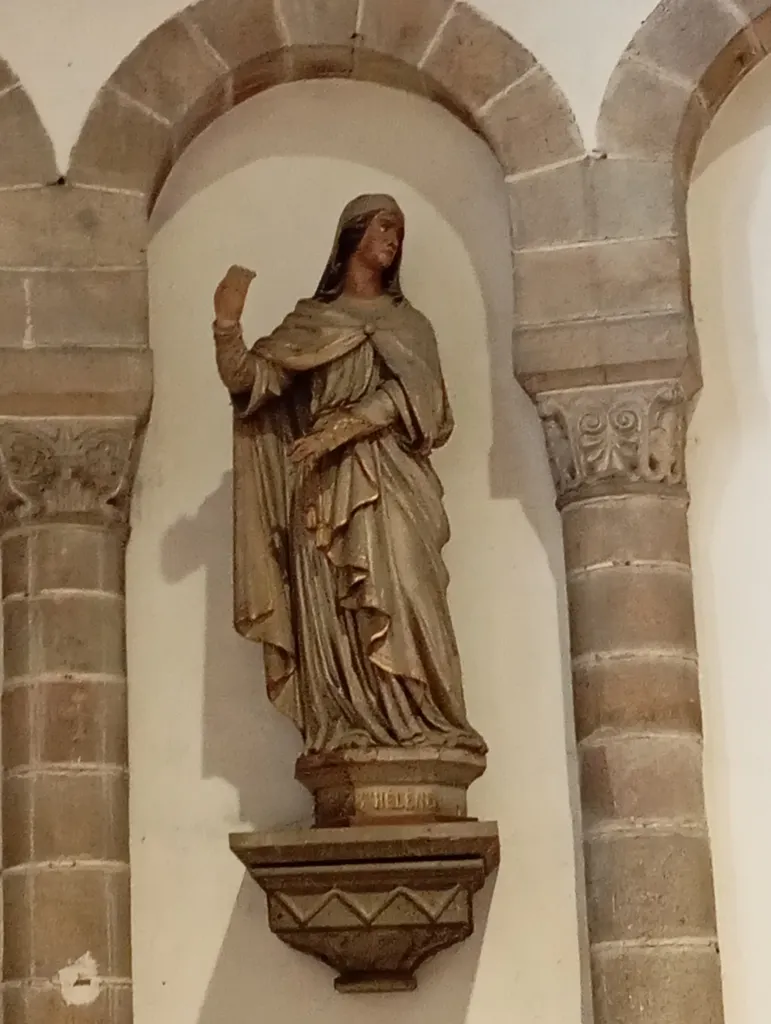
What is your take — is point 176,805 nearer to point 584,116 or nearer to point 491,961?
point 491,961

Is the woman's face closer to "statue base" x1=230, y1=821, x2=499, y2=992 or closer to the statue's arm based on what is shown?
the statue's arm

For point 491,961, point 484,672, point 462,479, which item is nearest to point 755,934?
point 491,961

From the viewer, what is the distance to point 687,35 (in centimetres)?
509

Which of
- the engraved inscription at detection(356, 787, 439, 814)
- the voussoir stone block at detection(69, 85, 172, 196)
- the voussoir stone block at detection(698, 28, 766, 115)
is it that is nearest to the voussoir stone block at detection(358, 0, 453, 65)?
the voussoir stone block at detection(69, 85, 172, 196)

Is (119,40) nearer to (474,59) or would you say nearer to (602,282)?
(474,59)

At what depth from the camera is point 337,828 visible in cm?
450

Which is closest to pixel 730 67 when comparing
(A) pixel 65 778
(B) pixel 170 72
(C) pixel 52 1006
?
(B) pixel 170 72

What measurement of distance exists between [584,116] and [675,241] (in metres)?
0.47

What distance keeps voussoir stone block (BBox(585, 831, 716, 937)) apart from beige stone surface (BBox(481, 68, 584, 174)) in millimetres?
1926

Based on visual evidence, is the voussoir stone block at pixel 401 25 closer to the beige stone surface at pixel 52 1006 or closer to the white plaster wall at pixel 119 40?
the white plaster wall at pixel 119 40

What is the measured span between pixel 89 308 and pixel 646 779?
78.8 inches

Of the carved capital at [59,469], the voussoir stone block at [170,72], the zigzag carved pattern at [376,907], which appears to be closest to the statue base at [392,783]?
the zigzag carved pattern at [376,907]

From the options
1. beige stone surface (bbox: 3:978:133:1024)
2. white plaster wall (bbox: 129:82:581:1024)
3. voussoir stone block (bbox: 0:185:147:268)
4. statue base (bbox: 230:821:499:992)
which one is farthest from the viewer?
voussoir stone block (bbox: 0:185:147:268)

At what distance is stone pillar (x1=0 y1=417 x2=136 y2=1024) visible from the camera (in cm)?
462
